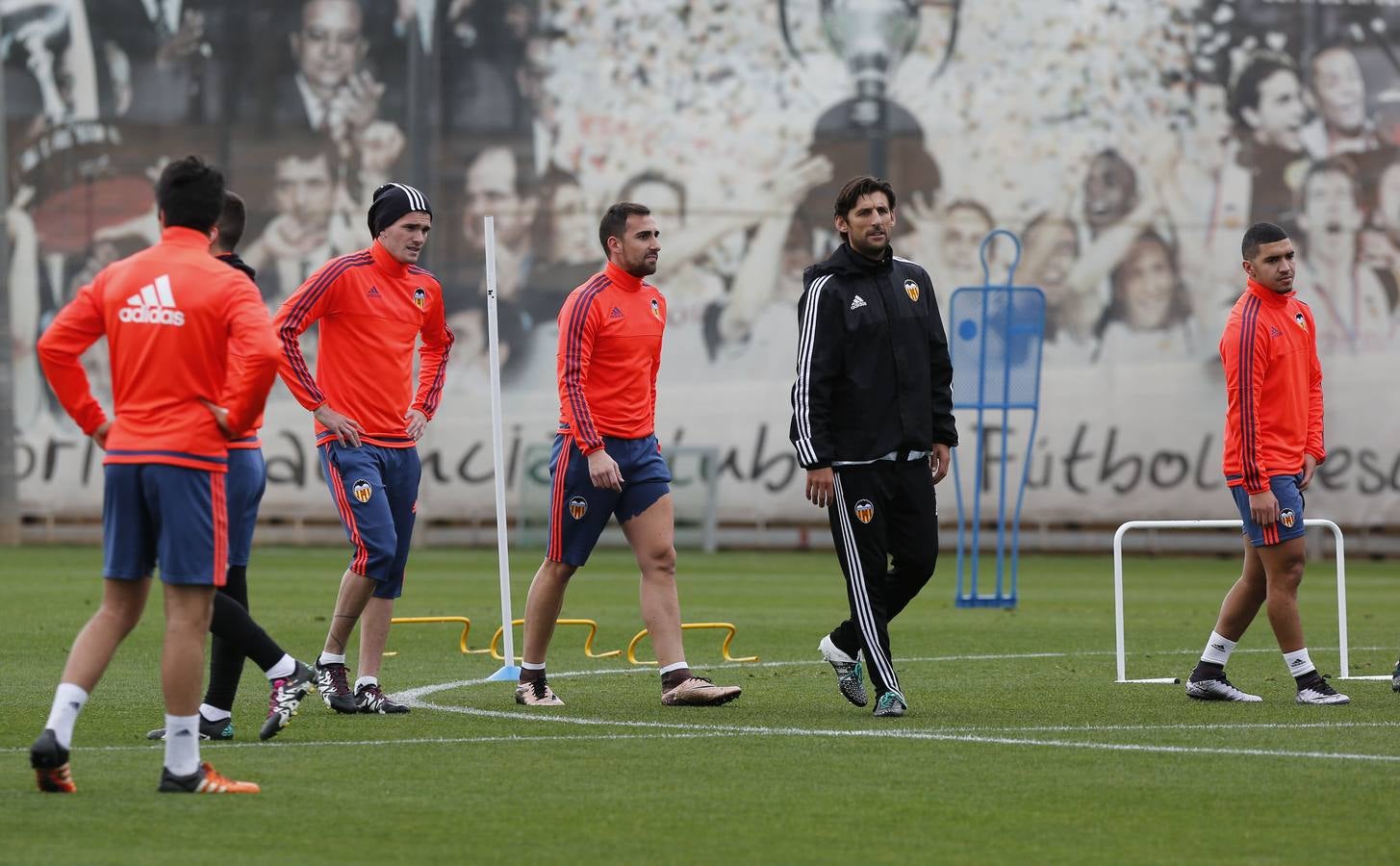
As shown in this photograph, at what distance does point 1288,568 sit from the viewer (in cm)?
1023

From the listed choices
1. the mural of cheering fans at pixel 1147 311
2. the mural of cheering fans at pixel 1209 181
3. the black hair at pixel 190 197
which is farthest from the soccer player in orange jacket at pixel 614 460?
the mural of cheering fans at pixel 1209 181

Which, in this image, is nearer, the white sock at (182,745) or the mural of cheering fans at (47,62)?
the white sock at (182,745)

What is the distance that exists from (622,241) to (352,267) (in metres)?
1.27

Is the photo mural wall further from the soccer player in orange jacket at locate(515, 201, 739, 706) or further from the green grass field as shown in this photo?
the soccer player in orange jacket at locate(515, 201, 739, 706)

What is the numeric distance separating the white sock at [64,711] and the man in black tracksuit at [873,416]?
356 centimetres

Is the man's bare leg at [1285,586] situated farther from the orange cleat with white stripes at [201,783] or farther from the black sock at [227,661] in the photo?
the orange cleat with white stripes at [201,783]

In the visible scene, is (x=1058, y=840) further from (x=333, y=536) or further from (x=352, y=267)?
(x=333, y=536)

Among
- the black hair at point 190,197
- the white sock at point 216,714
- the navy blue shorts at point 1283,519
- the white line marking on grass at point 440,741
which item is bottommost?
the white line marking on grass at point 440,741

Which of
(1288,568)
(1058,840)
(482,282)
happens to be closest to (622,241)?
(1288,568)

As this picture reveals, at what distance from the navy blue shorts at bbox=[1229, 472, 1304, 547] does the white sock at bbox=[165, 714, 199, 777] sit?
5058 millimetres

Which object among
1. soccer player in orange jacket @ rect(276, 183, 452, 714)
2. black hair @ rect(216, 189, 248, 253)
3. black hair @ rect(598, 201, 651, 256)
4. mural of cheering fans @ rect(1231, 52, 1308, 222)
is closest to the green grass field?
soccer player in orange jacket @ rect(276, 183, 452, 714)

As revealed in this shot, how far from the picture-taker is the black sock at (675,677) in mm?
10172

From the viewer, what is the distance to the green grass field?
20.9ft

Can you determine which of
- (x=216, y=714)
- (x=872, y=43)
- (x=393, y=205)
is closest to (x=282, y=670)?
(x=216, y=714)
